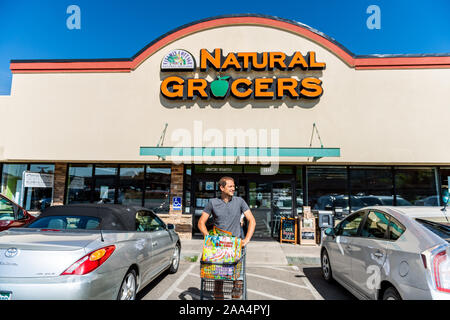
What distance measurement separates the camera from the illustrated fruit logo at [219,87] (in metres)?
9.93

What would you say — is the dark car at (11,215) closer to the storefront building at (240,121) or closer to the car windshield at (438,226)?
the storefront building at (240,121)

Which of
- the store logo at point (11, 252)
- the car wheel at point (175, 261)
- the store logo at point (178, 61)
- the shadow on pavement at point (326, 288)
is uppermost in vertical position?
the store logo at point (178, 61)

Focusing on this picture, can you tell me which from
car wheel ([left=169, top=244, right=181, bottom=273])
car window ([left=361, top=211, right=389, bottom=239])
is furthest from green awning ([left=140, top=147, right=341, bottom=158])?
car window ([left=361, top=211, right=389, bottom=239])

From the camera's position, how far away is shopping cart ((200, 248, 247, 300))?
3.32 metres

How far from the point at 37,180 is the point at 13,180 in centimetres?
257

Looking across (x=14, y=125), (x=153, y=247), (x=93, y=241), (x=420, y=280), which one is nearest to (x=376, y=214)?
(x=420, y=280)

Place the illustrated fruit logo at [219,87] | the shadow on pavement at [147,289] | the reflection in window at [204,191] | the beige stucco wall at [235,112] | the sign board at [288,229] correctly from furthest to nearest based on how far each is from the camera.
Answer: the reflection in window at [204,191]
the illustrated fruit logo at [219,87]
the sign board at [288,229]
the beige stucco wall at [235,112]
the shadow on pavement at [147,289]

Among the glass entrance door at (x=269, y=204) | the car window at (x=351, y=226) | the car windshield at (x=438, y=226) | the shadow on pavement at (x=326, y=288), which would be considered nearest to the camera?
the car windshield at (x=438, y=226)

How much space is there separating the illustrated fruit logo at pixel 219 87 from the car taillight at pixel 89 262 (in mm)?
7572

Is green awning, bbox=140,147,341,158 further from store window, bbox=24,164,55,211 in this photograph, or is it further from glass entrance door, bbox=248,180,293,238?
store window, bbox=24,164,55,211

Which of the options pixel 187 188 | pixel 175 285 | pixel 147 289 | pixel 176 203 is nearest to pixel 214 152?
pixel 187 188

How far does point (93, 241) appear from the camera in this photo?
3.26 metres

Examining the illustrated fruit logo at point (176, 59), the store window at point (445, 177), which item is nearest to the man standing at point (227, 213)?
the illustrated fruit logo at point (176, 59)
